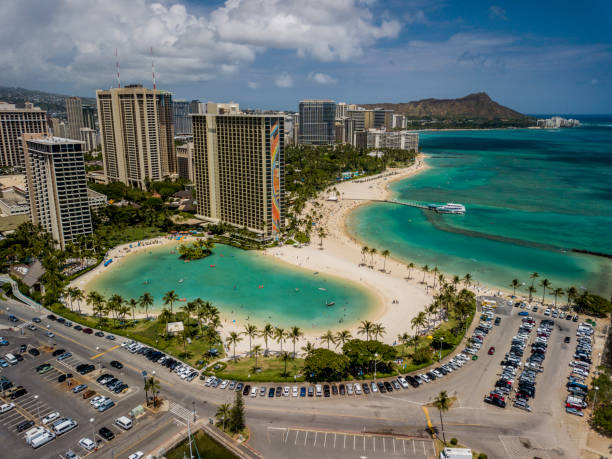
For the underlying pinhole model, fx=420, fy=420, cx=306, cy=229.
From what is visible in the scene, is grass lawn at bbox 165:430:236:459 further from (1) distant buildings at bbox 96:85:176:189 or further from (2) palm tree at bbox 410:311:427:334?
(1) distant buildings at bbox 96:85:176:189

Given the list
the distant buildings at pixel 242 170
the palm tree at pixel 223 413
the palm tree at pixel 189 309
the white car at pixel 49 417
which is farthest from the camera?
the distant buildings at pixel 242 170

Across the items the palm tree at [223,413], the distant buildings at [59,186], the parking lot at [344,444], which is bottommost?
the parking lot at [344,444]

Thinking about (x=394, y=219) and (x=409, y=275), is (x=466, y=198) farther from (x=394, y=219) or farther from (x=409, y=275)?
(x=409, y=275)

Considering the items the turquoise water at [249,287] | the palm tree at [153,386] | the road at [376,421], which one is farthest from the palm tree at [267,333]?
the palm tree at [153,386]

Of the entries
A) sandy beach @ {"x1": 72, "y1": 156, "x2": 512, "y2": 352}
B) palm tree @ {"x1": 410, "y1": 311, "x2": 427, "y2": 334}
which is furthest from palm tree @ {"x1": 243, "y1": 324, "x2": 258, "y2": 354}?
palm tree @ {"x1": 410, "y1": 311, "x2": 427, "y2": 334}

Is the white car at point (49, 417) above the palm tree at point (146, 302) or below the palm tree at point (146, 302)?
below

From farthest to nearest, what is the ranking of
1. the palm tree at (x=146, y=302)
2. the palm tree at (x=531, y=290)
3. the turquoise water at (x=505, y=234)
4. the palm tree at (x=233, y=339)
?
1. the turquoise water at (x=505, y=234)
2. the palm tree at (x=531, y=290)
3. the palm tree at (x=146, y=302)
4. the palm tree at (x=233, y=339)

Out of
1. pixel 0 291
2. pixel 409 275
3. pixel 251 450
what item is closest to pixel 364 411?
pixel 251 450

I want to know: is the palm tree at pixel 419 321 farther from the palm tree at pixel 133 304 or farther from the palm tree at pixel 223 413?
the palm tree at pixel 133 304

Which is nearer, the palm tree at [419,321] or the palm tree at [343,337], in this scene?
the palm tree at [343,337]
